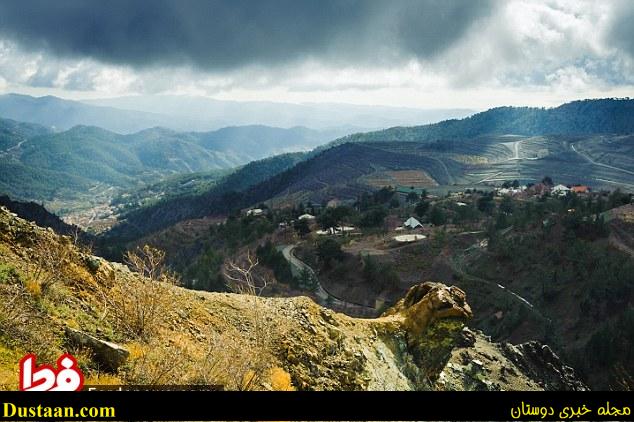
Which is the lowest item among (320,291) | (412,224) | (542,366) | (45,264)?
(320,291)

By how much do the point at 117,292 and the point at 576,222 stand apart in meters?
59.3

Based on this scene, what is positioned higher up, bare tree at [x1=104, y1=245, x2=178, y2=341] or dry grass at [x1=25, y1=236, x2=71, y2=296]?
dry grass at [x1=25, y1=236, x2=71, y2=296]

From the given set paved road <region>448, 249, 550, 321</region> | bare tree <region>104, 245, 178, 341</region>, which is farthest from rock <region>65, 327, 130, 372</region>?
paved road <region>448, 249, 550, 321</region>

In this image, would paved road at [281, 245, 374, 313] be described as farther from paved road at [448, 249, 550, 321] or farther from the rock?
the rock

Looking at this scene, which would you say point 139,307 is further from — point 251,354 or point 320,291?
point 320,291

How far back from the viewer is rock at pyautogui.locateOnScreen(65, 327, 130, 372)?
27.2 feet

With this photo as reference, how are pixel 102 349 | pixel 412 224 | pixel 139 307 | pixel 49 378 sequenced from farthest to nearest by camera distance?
1. pixel 412 224
2. pixel 139 307
3. pixel 102 349
4. pixel 49 378

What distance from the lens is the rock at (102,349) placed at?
8.30m

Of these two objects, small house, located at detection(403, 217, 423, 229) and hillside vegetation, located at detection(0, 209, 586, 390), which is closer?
hillside vegetation, located at detection(0, 209, 586, 390)

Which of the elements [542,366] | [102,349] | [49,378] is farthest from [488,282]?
[49,378]

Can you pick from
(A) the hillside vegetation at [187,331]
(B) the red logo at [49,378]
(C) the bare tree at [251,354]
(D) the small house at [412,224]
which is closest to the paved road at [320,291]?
(D) the small house at [412,224]

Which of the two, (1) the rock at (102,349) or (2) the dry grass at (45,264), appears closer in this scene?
(1) the rock at (102,349)

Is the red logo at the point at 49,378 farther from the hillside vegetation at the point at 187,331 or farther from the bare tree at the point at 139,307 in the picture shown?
the bare tree at the point at 139,307

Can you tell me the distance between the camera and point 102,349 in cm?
839
